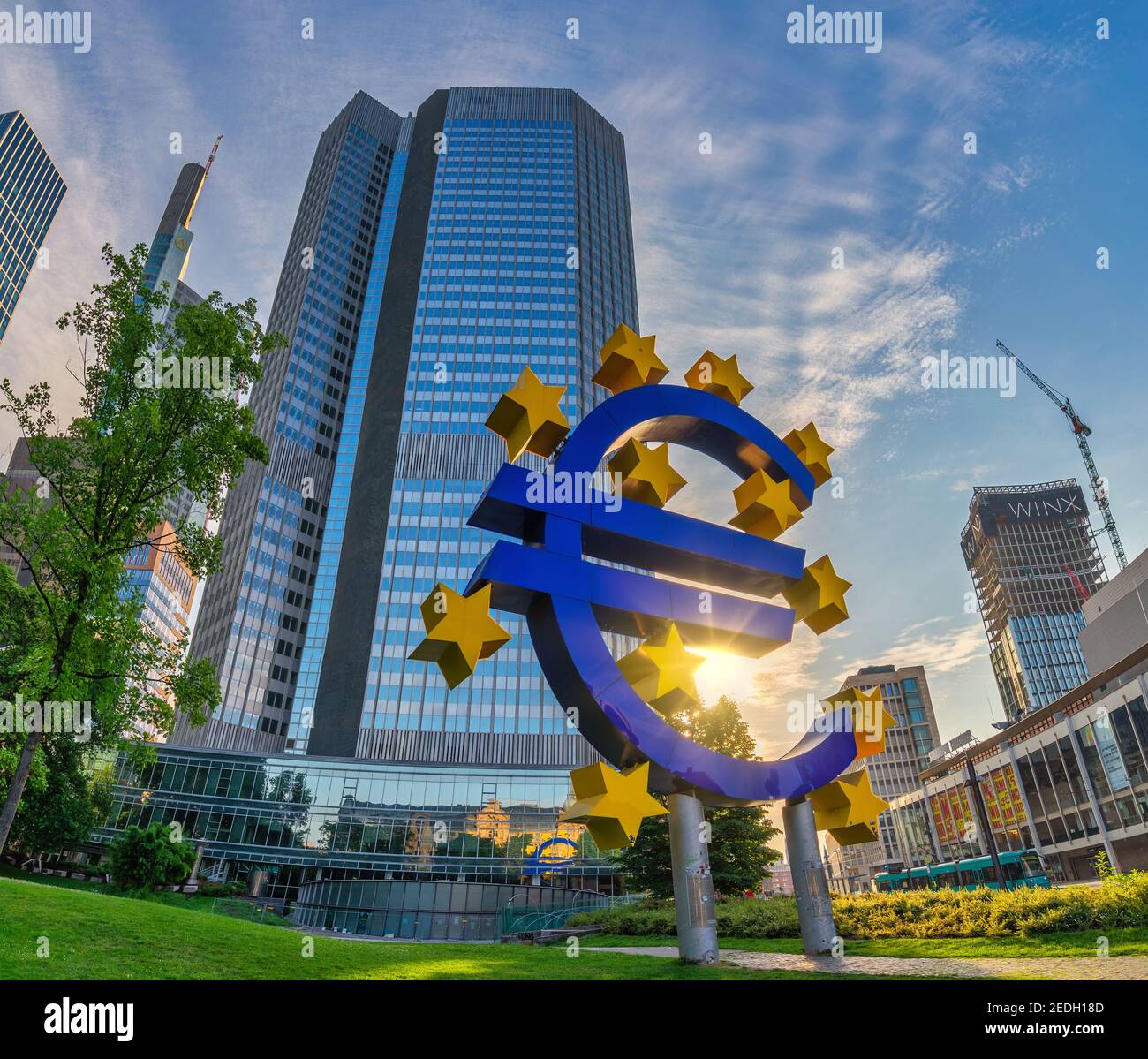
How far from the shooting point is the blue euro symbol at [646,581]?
1177 cm

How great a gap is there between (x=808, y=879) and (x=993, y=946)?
3.40 metres

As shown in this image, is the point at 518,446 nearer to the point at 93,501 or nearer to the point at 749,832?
the point at 93,501

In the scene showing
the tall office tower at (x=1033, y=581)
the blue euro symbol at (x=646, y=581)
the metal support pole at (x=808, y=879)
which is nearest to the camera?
the blue euro symbol at (x=646, y=581)

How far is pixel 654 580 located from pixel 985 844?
305 ft

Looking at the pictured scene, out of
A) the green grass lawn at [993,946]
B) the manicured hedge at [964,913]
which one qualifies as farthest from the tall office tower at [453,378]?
the green grass lawn at [993,946]

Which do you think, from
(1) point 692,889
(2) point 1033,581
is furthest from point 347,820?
(2) point 1033,581

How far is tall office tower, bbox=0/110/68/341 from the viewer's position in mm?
122750

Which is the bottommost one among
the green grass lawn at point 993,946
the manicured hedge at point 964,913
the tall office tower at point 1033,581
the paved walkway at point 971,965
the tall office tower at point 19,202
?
→ the paved walkway at point 971,965

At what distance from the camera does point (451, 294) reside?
92.9 meters

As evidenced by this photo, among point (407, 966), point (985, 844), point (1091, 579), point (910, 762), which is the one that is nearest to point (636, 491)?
point (407, 966)

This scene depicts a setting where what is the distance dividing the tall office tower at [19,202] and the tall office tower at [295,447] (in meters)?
50.7

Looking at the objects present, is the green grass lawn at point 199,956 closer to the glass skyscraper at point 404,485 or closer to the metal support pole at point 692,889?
the metal support pole at point 692,889

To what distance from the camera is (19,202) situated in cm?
12862

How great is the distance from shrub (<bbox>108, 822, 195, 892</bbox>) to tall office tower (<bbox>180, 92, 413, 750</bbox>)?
43714mm
